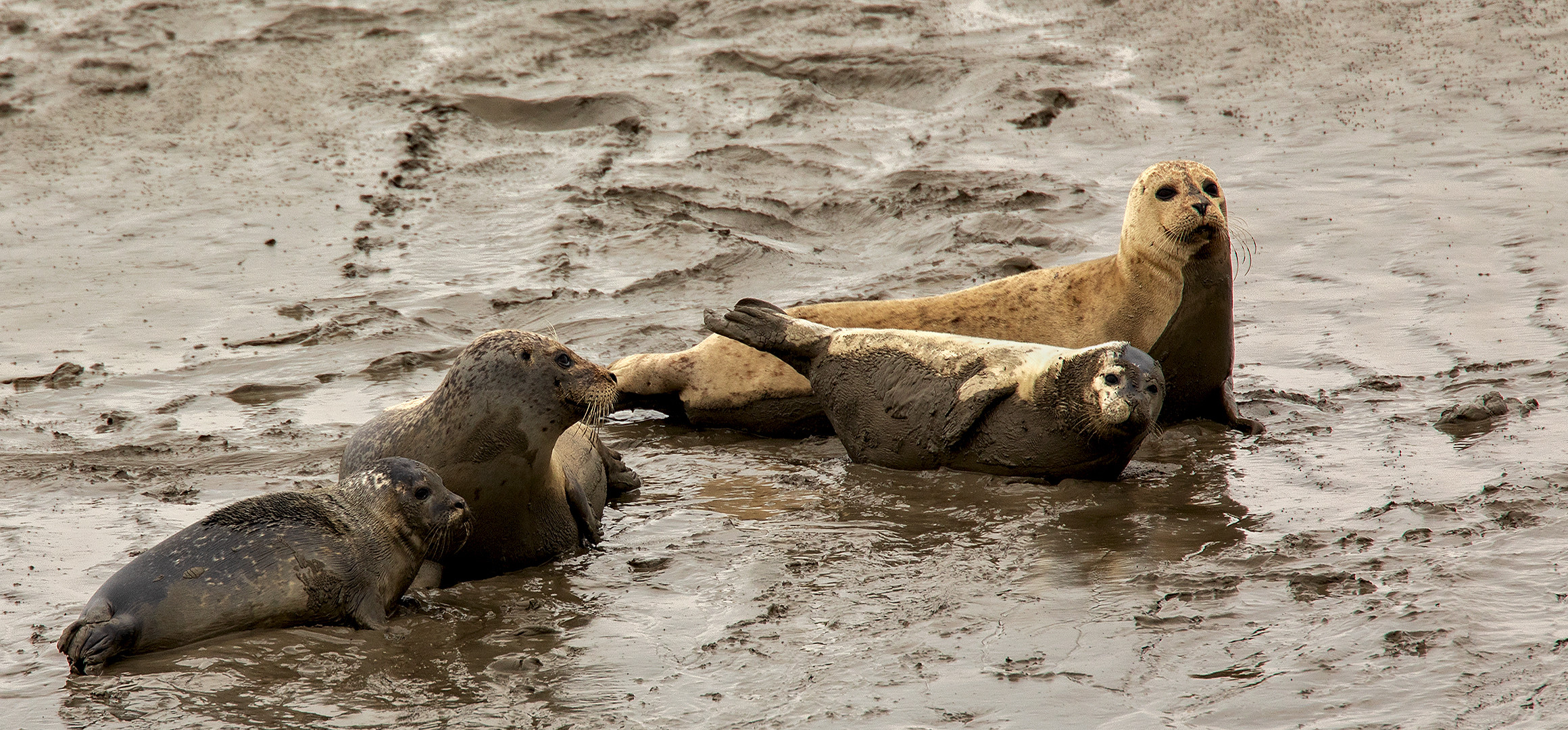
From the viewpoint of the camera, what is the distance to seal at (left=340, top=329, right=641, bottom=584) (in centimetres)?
460

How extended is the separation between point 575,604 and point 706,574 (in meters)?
0.43

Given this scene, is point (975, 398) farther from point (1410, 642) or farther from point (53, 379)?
point (53, 379)

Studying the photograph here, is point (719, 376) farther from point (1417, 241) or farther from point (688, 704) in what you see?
point (1417, 241)

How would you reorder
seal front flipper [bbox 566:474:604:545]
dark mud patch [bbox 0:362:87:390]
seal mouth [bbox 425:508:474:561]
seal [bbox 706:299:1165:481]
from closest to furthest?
1. seal mouth [bbox 425:508:474:561]
2. seal front flipper [bbox 566:474:604:545]
3. seal [bbox 706:299:1165:481]
4. dark mud patch [bbox 0:362:87:390]

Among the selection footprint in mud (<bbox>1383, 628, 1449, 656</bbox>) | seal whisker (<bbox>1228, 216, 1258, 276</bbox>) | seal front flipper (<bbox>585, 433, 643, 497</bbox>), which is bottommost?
seal front flipper (<bbox>585, 433, 643, 497</bbox>)

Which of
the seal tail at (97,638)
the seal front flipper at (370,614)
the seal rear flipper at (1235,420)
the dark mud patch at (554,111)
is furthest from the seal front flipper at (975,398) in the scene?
the dark mud patch at (554,111)

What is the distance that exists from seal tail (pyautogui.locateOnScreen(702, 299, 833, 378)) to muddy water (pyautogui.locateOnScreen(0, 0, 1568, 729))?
1.41 ft

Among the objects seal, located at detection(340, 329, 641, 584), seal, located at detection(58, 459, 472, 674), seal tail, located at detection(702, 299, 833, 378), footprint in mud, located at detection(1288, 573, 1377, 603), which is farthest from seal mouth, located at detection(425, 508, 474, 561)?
footprint in mud, located at detection(1288, 573, 1377, 603)

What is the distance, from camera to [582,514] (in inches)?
191

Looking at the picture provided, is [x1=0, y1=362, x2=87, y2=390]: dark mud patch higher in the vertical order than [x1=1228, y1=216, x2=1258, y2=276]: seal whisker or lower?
lower

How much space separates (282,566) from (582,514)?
1074mm

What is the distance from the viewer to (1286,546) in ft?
14.6

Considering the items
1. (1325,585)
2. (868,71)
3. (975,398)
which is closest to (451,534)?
(975,398)

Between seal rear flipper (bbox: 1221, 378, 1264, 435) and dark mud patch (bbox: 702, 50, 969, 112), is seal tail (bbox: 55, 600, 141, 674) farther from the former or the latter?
dark mud patch (bbox: 702, 50, 969, 112)
